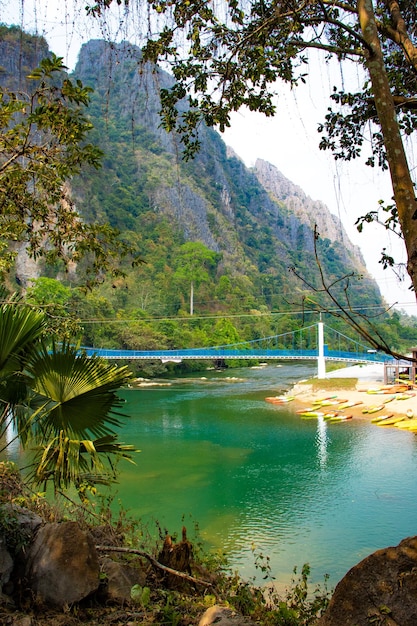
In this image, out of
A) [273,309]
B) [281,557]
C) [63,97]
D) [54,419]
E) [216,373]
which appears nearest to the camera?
[54,419]

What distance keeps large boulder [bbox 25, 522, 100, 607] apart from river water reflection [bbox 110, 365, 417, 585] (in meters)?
2.25

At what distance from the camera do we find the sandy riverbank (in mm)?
16891

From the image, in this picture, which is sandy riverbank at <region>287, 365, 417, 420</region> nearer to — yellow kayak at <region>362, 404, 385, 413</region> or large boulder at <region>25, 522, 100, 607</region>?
yellow kayak at <region>362, 404, 385, 413</region>

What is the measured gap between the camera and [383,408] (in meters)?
17.2

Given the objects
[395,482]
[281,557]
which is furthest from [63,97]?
[395,482]

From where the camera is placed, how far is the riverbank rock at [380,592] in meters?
1.74

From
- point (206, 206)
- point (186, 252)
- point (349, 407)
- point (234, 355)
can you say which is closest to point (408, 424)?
point (349, 407)

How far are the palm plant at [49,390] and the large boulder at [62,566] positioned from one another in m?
0.23

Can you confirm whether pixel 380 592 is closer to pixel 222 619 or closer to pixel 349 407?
pixel 222 619

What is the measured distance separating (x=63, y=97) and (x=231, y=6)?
1209mm

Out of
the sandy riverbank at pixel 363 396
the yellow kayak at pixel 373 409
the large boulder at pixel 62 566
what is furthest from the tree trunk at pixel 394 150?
the yellow kayak at pixel 373 409

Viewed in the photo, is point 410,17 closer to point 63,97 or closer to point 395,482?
point 63,97

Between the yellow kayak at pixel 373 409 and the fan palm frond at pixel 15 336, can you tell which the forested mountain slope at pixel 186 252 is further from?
the fan palm frond at pixel 15 336

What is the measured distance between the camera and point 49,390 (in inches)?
99.1
